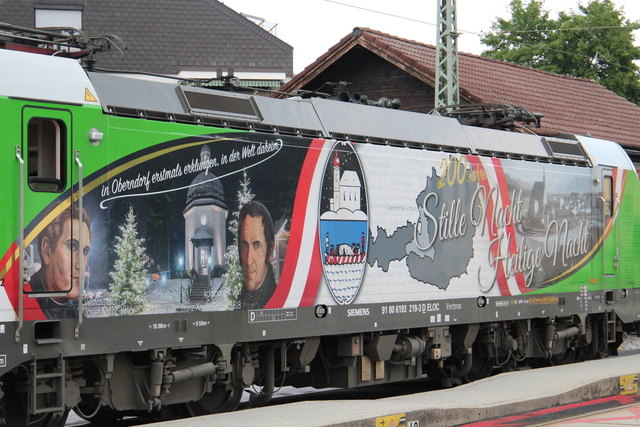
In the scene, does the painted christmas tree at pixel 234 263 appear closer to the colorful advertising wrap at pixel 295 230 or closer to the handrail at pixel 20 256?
the colorful advertising wrap at pixel 295 230

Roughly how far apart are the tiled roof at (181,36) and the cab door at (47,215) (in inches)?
1105

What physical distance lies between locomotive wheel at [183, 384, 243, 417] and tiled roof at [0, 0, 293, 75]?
2651 cm

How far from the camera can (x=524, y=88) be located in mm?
28125

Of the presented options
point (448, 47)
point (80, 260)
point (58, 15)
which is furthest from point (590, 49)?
point (80, 260)

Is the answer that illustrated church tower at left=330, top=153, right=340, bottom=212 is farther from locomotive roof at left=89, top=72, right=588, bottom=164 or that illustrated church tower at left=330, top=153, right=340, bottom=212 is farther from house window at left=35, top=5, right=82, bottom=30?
house window at left=35, top=5, right=82, bottom=30

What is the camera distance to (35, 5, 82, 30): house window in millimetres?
36156

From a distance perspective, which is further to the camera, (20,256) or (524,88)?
(524,88)

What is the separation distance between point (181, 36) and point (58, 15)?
4.46 metres

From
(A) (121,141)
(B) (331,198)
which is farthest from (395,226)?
(A) (121,141)

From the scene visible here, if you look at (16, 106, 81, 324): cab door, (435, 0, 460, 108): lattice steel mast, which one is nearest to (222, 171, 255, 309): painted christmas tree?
(16, 106, 81, 324): cab door

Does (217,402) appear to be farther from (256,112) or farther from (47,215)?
(47,215)

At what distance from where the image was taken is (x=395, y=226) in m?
13.2

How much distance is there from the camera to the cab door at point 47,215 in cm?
878

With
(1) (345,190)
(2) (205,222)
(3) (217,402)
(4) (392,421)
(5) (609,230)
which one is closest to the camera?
(4) (392,421)
